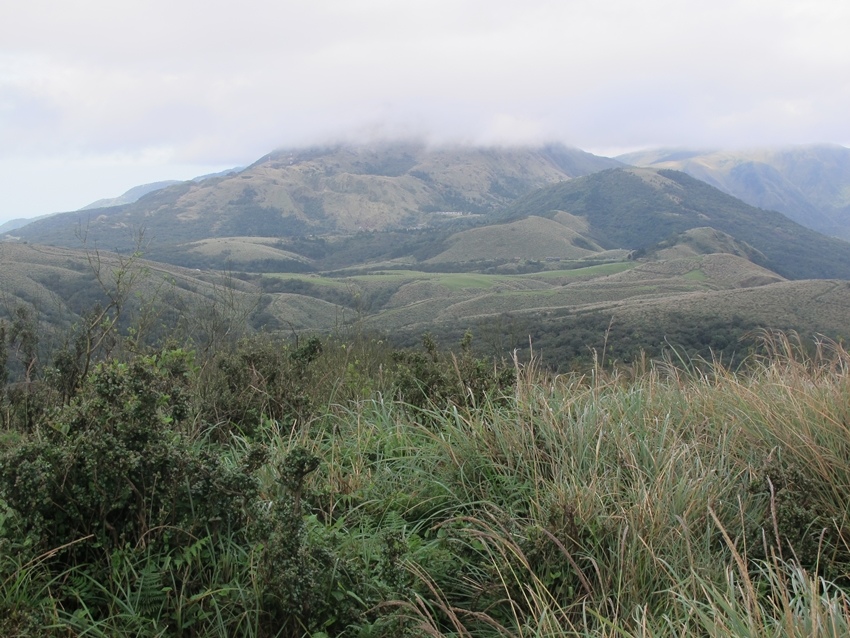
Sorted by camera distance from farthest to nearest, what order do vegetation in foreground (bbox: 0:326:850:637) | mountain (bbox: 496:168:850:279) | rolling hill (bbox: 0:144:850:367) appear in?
mountain (bbox: 496:168:850:279), rolling hill (bbox: 0:144:850:367), vegetation in foreground (bbox: 0:326:850:637)

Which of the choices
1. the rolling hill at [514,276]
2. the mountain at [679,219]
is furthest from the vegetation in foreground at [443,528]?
the mountain at [679,219]

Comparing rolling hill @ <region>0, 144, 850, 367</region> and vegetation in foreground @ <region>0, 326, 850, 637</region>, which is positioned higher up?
vegetation in foreground @ <region>0, 326, 850, 637</region>

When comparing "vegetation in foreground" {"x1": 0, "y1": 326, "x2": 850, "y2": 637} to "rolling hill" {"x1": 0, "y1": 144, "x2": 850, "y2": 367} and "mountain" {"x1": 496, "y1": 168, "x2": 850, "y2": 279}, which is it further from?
"mountain" {"x1": 496, "y1": 168, "x2": 850, "y2": 279}

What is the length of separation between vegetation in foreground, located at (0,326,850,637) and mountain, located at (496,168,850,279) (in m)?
102

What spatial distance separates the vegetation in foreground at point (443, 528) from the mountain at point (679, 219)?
102 m

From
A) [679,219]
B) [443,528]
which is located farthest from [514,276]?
[679,219]

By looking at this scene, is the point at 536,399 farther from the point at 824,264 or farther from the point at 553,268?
the point at 824,264

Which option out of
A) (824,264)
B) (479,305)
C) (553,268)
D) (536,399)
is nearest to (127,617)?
(536,399)

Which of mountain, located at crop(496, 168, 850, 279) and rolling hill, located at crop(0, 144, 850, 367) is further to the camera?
mountain, located at crop(496, 168, 850, 279)

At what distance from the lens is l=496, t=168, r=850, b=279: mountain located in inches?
4872

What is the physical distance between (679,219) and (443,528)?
171258 millimetres

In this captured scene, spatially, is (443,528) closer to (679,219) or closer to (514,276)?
(514,276)

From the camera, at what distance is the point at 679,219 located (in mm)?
162125

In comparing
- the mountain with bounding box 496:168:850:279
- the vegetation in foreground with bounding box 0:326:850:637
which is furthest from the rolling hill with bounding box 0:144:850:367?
the vegetation in foreground with bounding box 0:326:850:637
